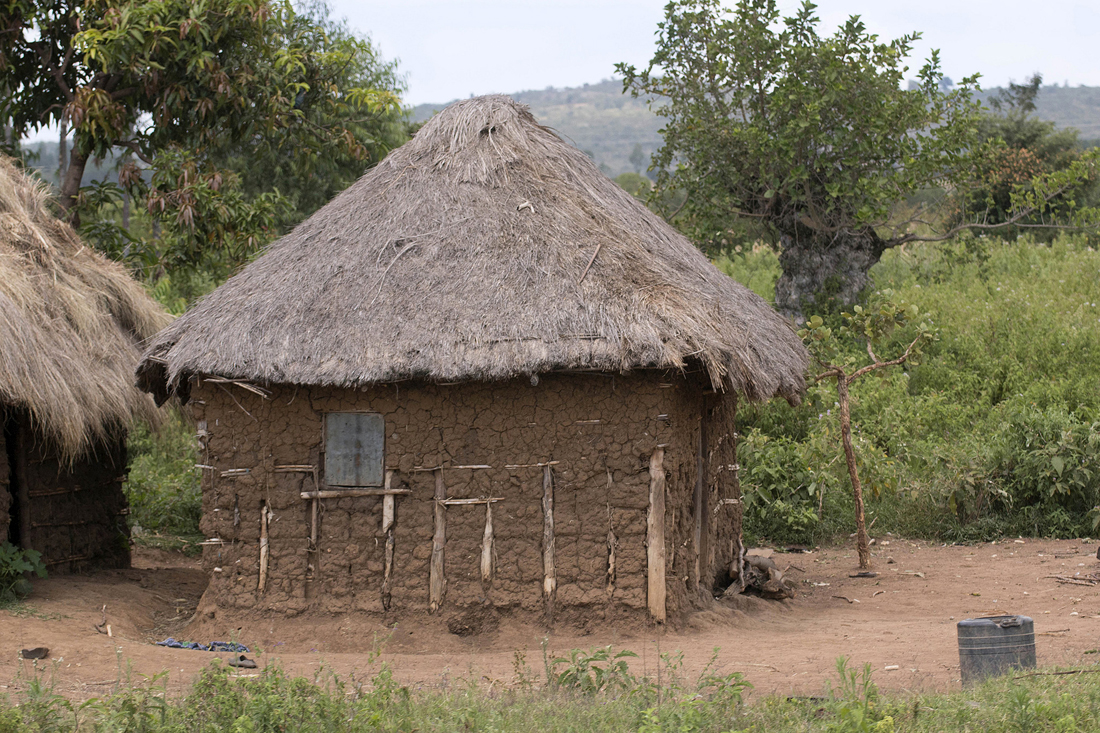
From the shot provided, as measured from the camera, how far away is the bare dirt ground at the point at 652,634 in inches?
214

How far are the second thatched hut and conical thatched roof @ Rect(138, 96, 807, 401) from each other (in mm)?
19

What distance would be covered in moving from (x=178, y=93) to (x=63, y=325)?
3.14 m

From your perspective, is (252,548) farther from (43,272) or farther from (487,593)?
(43,272)

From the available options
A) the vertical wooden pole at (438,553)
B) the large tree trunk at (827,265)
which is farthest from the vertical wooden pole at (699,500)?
the large tree trunk at (827,265)

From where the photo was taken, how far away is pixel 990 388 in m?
13.1

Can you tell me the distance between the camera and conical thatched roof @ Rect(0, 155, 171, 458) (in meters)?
7.07

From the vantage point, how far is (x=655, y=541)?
648cm

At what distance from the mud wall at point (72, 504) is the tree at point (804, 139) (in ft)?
28.2

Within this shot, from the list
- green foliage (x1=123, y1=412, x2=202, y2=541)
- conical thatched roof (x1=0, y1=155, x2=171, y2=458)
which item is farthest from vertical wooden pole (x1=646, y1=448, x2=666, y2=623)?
green foliage (x1=123, y1=412, x2=202, y2=541)

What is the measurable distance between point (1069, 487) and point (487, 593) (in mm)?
A: 6540

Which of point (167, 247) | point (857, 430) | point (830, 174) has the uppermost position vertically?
point (830, 174)

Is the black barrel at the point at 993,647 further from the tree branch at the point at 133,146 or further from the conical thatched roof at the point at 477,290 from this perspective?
the tree branch at the point at 133,146

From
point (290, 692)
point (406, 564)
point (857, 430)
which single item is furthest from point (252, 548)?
point (857, 430)

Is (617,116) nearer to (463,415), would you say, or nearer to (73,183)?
(73,183)
